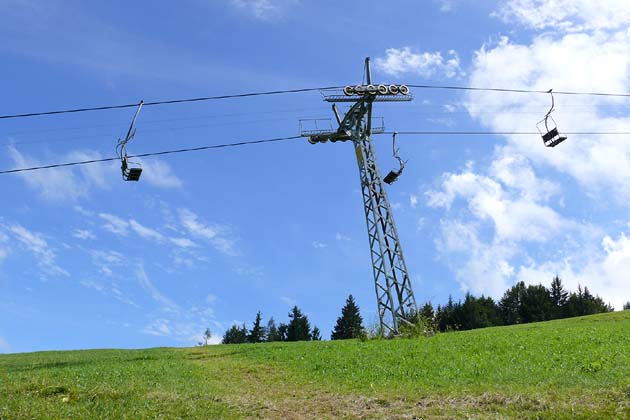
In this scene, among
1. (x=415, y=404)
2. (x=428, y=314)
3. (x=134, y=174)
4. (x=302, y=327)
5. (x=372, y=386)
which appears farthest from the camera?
(x=302, y=327)

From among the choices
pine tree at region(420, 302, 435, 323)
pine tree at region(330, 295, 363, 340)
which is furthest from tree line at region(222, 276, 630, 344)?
pine tree at region(420, 302, 435, 323)

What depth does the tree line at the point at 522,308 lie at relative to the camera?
4309 inches

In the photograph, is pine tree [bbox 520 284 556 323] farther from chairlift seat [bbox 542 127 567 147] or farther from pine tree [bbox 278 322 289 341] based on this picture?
chairlift seat [bbox 542 127 567 147]

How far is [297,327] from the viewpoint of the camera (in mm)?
102188

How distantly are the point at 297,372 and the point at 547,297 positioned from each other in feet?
342

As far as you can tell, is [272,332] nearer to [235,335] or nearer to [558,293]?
[235,335]

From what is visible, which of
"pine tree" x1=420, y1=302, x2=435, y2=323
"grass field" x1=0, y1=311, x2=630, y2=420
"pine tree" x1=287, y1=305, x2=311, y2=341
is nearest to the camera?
"grass field" x1=0, y1=311, x2=630, y2=420

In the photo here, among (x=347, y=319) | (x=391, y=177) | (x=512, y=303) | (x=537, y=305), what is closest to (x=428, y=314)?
(x=391, y=177)

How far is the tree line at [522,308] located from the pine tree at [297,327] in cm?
2469

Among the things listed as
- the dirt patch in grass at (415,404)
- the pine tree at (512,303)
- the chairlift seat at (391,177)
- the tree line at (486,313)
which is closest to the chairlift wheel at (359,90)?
the chairlift seat at (391,177)

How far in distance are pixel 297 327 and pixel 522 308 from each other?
149 ft

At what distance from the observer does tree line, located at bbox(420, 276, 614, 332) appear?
10944 cm

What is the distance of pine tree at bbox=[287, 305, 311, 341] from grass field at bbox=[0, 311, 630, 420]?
7949 centimetres

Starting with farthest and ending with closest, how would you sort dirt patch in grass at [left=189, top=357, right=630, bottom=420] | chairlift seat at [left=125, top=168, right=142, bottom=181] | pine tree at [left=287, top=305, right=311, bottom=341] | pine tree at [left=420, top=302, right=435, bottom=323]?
pine tree at [left=287, top=305, right=311, bottom=341]
pine tree at [left=420, top=302, right=435, bottom=323]
chairlift seat at [left=125, top=168, right=142, bottom=181]
dirt patch in grass at [left=189, top=357, right=630, bottom=420]
